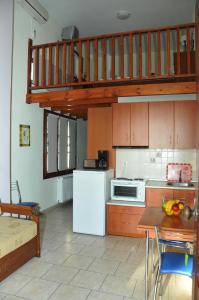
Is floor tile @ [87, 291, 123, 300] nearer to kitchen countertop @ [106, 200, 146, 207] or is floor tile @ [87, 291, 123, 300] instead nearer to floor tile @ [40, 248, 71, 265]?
floor tile @ [40, 248, 71, 265]

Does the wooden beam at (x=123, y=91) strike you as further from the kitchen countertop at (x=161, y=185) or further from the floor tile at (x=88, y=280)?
the floor tile at (x=88, y=280)

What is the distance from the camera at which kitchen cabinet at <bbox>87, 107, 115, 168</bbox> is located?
15.3 feet

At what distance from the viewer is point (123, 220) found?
13.2 ft

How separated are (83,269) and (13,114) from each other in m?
2.72

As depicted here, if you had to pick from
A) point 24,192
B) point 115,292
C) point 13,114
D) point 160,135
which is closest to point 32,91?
point 13,114

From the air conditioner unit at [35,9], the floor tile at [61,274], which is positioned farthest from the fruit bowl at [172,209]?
the air conditioner unit at [35,9]

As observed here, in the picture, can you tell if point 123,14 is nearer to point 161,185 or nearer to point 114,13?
point 114,13

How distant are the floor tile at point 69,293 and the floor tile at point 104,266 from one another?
0.42 metres

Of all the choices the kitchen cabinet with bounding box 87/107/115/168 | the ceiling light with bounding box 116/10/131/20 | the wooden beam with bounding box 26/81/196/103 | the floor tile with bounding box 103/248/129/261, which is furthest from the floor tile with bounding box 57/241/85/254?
the ceiling light with bounding box 116/10/131/20

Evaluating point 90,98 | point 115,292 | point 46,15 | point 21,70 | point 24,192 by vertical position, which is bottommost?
point 115,292

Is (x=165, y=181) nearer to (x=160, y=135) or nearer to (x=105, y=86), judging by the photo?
(x=160, y=135)

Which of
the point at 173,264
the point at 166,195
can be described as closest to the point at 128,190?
the point at 166,195

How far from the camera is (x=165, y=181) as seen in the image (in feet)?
14.4

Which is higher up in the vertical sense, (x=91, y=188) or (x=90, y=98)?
(x=90, y=98)
